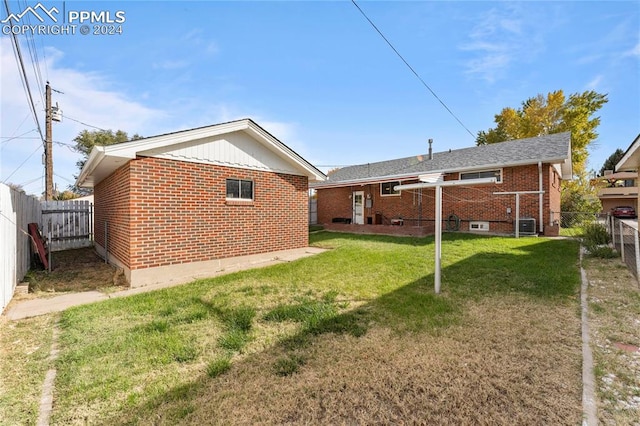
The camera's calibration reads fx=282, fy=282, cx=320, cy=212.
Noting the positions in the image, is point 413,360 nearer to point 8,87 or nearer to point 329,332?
point 329,332

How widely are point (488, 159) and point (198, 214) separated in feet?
42.5

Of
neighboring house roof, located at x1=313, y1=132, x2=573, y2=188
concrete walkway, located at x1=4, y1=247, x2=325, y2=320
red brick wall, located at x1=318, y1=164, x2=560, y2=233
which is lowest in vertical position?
concrete walkway, located at x1=4, y1=247, x2=325, y2=320

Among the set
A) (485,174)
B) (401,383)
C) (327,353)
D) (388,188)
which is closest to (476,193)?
(485,174)

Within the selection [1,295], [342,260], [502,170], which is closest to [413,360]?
[342,260]

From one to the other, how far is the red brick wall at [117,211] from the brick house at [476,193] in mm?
9619

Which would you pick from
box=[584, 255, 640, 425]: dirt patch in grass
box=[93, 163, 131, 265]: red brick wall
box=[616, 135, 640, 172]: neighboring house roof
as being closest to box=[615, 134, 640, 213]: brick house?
box=[616, 135, 640, 172]: neighboring house roof

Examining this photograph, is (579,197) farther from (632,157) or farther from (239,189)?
(239,189)

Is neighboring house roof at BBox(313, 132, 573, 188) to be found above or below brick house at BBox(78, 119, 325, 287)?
above

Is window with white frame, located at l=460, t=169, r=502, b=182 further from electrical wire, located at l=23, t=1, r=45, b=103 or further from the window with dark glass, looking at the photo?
electrical wire, located at l=23, t=1, r=45, b=103

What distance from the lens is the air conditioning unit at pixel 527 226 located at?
11750mm

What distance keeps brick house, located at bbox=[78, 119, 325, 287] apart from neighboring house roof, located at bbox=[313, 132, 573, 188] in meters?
3.69

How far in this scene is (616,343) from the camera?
3379 millimetres

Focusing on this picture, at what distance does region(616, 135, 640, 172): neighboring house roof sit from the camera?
289 inches

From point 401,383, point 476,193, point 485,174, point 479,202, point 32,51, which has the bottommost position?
point 401,383
